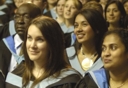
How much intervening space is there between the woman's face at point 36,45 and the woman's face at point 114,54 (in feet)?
1.50

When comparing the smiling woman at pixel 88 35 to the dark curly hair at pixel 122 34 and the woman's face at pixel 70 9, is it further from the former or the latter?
the woman's face at pixel 70 9

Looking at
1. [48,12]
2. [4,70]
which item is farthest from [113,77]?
[48,12]

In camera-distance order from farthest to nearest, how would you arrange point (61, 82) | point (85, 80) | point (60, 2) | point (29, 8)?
point (60, 2) < point (29, 8) < point (85, 80) < point (61, 82)

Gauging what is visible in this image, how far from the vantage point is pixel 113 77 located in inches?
111

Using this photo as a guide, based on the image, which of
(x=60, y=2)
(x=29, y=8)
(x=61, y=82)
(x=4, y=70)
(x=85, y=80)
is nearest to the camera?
(x=61, y=82)

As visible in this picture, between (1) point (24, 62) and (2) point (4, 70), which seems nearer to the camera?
(1) point (24, 62)

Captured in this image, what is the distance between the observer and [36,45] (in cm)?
266

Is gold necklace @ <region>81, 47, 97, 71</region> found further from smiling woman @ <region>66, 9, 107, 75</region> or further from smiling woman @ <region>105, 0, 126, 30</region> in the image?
smiling woman @ <region>105, 0, 126, 30</region>

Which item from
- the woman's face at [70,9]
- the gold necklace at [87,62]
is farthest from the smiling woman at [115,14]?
the gold necklace at [87,62]

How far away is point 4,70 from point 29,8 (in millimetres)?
658

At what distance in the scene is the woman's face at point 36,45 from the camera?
8.70ft

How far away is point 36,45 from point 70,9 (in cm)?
216

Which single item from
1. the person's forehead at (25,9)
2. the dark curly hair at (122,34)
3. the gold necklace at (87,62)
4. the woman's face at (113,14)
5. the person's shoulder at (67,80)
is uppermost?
the person's forehead at (25,9)

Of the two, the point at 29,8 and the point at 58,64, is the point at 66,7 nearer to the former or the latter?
the point at 29,8
